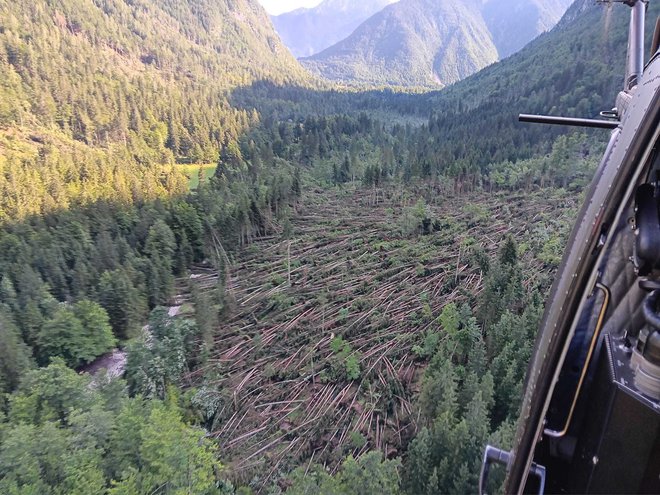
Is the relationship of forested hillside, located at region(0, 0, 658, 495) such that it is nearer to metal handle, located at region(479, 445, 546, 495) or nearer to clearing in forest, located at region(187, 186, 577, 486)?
clearing in forest, located at region(187, 186, 577, 486)

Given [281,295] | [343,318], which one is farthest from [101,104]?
[343,318]

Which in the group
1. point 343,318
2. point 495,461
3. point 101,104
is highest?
point 101,104

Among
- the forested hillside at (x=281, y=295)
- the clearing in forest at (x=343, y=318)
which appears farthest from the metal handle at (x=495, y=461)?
the clearing in forest at (x=343, y=318)

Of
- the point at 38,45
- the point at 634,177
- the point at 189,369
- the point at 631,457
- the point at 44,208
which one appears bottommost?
the point at 189,369

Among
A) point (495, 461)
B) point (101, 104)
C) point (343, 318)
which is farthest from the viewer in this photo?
point (101, 104)

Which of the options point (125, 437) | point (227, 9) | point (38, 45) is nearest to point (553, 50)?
point (125, 437)

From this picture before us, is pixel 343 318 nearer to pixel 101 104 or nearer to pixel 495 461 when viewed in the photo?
pixel 495 461

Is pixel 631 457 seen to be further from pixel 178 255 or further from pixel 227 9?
pixel 227 9
